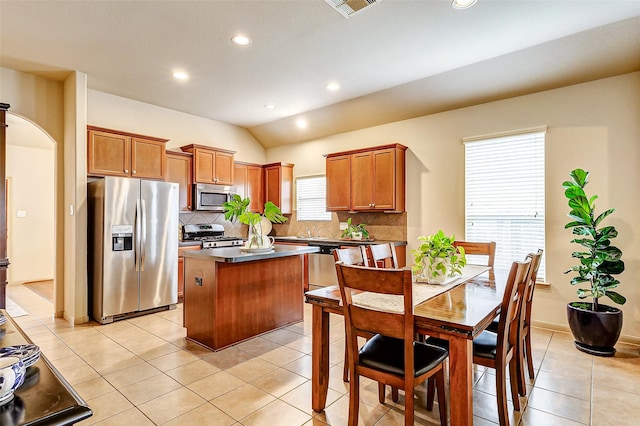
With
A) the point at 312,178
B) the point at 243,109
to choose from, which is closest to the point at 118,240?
the point at 243,109

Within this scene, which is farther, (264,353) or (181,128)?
(181,128)

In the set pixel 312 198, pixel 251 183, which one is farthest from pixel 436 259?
pixel 251 183

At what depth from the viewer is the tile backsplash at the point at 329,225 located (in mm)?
5156

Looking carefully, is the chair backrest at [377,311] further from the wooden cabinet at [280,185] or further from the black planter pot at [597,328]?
the wooden cabinet at [280,185]

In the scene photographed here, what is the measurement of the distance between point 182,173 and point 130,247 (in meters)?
1.63

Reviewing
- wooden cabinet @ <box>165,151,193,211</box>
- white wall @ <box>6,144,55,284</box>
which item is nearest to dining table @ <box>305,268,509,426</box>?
wooden cabinet @ <box>165,151,193,211</box>

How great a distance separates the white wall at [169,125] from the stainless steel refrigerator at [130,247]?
3.90 ft

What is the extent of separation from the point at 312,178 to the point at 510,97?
340cm

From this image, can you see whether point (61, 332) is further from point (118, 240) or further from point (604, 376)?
point (604, 376)

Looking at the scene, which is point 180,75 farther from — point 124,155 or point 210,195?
point 210,195

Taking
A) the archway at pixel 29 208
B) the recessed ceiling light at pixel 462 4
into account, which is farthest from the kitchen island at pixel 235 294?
the archway at pixel 29 208

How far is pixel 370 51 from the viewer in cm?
343

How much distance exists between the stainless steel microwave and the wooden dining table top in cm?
378

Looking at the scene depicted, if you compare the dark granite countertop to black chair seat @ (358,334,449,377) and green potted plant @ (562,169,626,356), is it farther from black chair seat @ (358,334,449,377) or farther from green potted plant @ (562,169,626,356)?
green potted plant @ (562,169,626,356)
